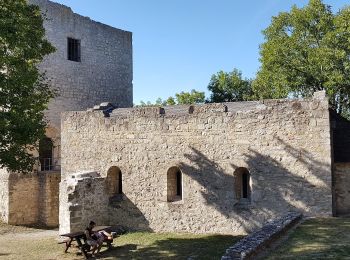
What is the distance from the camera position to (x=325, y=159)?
41.8ft

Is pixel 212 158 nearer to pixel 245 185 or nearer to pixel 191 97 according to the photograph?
pixel 245 185

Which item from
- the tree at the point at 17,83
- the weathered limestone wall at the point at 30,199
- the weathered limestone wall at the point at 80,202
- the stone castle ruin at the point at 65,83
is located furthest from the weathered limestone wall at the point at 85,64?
the tree at the point at 17,83

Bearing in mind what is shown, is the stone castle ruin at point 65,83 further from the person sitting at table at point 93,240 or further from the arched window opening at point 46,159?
the person sitting at table at point 93,240

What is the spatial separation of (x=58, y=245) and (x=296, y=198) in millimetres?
7728

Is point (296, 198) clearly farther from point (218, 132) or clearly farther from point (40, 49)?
point (40, 49)

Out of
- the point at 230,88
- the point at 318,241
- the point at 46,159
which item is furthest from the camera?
the point at 230,88

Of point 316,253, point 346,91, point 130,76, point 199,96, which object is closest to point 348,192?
point 316,253

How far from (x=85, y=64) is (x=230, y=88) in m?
14.0

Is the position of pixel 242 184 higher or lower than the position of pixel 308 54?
lower

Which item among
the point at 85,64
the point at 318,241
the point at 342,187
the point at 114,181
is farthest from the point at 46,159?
the point at 318,241

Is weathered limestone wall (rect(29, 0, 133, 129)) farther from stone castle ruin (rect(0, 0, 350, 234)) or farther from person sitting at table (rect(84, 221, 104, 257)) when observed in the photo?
person sitting at table (rect(84, 221, 104, 257))

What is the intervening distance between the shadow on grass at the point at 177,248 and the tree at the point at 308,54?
1389 centimetres

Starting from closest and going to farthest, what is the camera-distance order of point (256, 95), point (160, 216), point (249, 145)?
point (249, 145) → point (160, 216) → point (256, 95)

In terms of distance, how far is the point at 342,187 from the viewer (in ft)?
44.3
